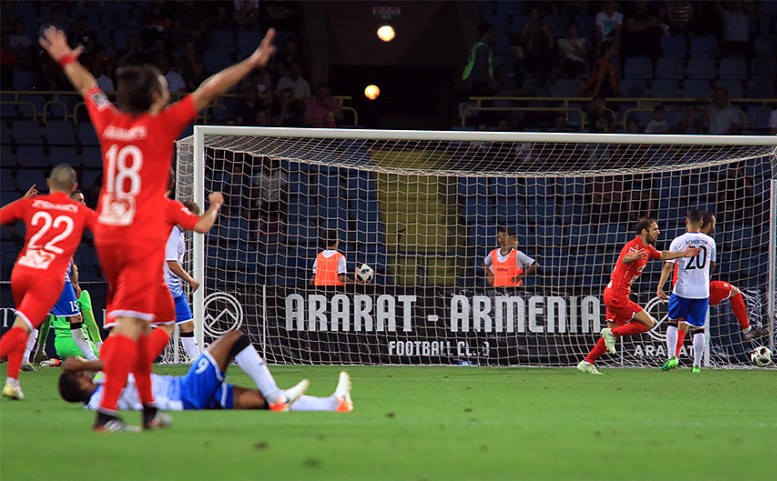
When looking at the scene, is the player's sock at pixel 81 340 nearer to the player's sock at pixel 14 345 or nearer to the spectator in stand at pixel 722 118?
the player's sock at pixel 14 345

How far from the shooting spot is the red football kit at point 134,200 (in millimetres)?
6328

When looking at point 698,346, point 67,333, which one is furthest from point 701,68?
point 67,333

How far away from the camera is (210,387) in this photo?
757cm

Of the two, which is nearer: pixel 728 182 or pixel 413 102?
pixel 728 182

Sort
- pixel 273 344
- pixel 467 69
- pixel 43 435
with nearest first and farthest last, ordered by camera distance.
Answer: pixel 43 435 < pixel 273 344 < pixel 467 69

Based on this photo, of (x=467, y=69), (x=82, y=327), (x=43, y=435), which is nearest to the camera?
(x=43, y=435)

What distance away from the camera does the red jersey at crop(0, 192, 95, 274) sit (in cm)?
919

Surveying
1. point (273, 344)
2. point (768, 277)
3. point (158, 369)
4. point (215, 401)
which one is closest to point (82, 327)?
point (158, 369)

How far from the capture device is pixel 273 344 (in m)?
15.6

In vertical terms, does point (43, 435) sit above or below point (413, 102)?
below

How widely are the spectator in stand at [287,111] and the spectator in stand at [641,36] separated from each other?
6.45 m

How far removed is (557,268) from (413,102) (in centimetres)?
824

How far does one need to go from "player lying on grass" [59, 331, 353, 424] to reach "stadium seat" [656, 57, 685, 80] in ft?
52.0

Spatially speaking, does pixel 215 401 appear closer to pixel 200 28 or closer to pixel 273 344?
pixel 273 344
